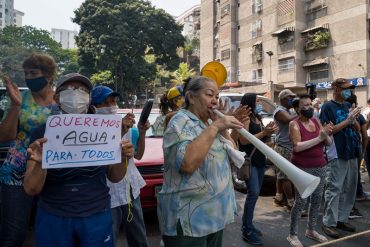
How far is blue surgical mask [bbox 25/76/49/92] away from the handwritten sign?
968 millimetres

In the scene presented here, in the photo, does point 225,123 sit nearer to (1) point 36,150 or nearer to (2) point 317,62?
(1) point 36,150

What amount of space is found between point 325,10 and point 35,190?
98.8ft

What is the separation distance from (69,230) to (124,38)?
98.7 feet

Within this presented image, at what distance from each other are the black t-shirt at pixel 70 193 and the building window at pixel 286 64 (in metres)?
30.1

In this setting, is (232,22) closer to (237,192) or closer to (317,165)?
(237,192)

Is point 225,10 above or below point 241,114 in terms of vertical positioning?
→ above

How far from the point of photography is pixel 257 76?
1385 inches

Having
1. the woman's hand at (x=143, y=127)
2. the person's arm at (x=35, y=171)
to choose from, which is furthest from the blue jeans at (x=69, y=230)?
the woman's hand at (x=143, y=127)

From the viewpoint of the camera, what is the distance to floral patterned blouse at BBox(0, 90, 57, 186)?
274 cm

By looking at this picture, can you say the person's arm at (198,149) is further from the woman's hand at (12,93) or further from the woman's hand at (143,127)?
the woman's hand at (12,93)

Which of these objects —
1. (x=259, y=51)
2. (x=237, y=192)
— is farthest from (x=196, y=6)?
(x=237, y=192)

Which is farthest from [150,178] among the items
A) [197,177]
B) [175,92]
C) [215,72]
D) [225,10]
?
[225,10]

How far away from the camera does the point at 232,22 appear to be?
3853 centimetres

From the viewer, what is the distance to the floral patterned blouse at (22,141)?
2.74 m
